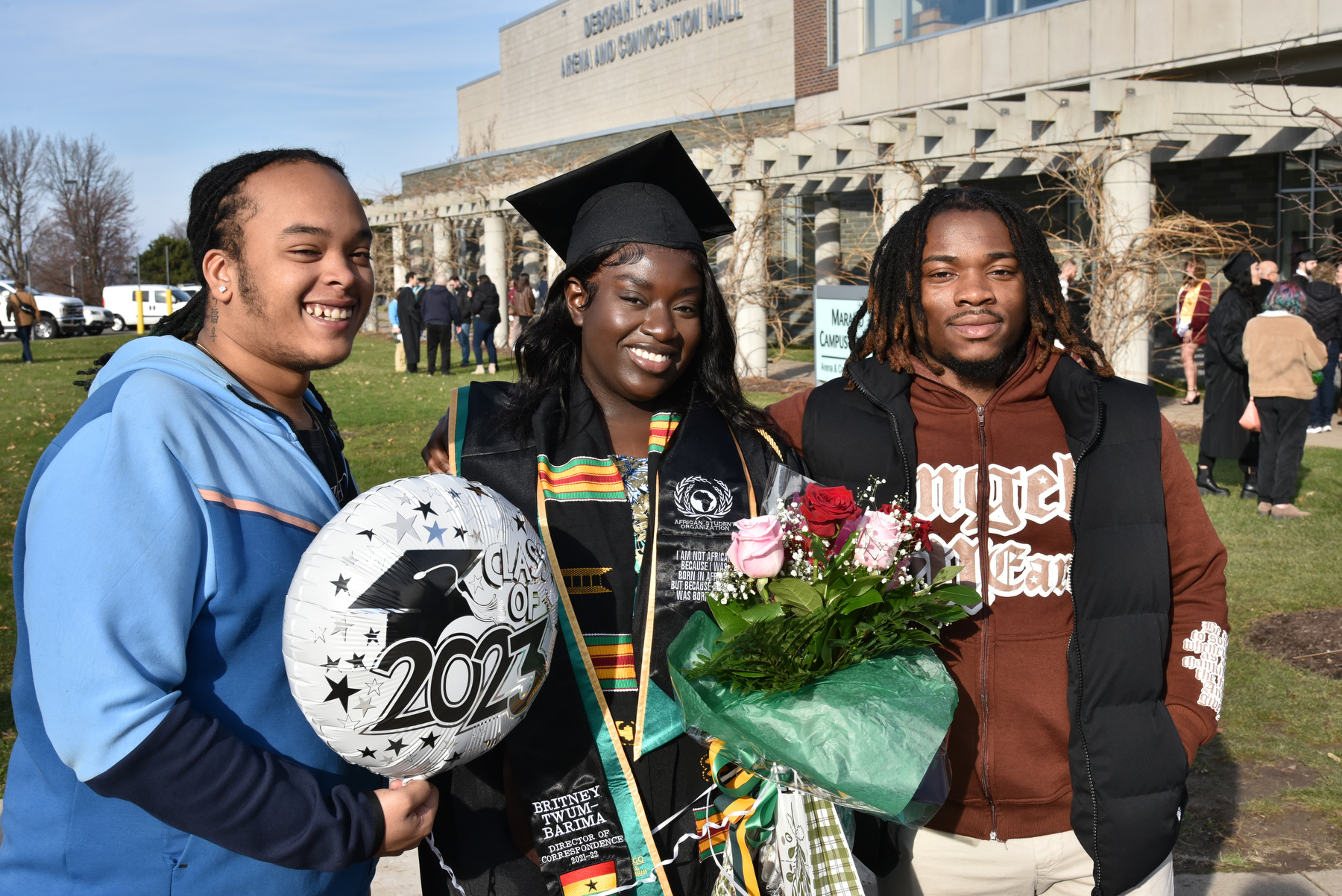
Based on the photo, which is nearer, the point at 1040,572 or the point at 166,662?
the point at 166,662

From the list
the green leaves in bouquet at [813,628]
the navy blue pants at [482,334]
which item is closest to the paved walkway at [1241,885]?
the green leaves in bouquet at [813,628]

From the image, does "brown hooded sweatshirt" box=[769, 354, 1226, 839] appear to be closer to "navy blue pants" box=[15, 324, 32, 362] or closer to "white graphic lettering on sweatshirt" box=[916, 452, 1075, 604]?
"white graphic lettering on sweatshirt" box=[916, 452, 1075, 604]

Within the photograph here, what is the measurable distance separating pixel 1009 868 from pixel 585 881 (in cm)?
88

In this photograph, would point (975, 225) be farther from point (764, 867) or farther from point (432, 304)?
point (432, 304)

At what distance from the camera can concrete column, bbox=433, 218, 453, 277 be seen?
1103 inches

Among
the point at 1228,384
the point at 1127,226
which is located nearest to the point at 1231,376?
the point at 1228,384

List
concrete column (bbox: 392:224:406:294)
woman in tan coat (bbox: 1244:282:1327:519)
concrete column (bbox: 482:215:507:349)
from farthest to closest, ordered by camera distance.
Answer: concrete column (bbox: 392:224:406:294) → concrete column (bbox: 482:215:507:349) → woman in tan coat (bbox: 1244:282:1327:519)

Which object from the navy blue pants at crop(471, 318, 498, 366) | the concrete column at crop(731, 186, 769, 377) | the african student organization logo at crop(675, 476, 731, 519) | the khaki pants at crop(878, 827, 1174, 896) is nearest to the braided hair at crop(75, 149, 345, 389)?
the african student organization logo at crop(675, 476, 731, 519)

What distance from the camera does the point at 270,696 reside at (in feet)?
5.49

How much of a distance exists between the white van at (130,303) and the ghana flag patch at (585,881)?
3969 cm

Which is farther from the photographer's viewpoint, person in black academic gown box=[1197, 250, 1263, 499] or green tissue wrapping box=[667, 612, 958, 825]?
person in black academic gown box=[1197, 250, 1263, 499]

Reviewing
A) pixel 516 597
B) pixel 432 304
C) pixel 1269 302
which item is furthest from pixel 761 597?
pixel 432 304

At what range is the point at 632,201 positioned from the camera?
7.80 ft

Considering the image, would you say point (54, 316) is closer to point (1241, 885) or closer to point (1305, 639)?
point (1305, 639)
